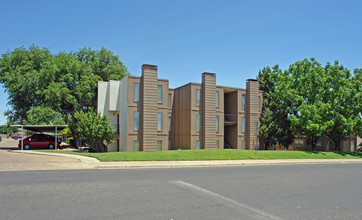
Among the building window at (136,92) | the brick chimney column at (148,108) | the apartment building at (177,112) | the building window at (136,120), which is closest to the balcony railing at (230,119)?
the apartment building at (177,112)

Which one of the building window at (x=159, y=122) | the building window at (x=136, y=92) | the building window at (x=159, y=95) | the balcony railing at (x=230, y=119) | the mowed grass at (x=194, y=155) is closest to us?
the mowed grass at (x=194, y=155)

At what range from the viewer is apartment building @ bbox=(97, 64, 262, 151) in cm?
2697

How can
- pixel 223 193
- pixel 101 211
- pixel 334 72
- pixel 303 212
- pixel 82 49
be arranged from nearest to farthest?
pixel 101 211 → pixel 303 212 → pixel 223 193 → pixel 334 72 → pixel 82 49

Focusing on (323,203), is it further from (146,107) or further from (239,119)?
(239,119)

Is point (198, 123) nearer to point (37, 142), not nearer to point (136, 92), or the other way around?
point (136, 92)

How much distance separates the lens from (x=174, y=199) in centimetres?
823

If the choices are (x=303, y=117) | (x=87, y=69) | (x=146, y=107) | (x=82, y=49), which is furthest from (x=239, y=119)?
(x=82, y=49)

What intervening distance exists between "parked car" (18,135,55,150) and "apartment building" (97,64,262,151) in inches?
245

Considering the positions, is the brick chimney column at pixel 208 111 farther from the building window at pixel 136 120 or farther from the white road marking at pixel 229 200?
the white road marking at pixel 229 200

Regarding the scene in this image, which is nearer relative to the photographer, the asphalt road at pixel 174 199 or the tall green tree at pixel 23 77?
the asphalt road at pixel 174 199

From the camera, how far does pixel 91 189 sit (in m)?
9.33

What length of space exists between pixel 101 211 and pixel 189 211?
2038 mm

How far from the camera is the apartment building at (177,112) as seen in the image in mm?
26969

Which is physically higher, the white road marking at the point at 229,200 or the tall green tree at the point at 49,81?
the tall green tree at the point at 49,81
